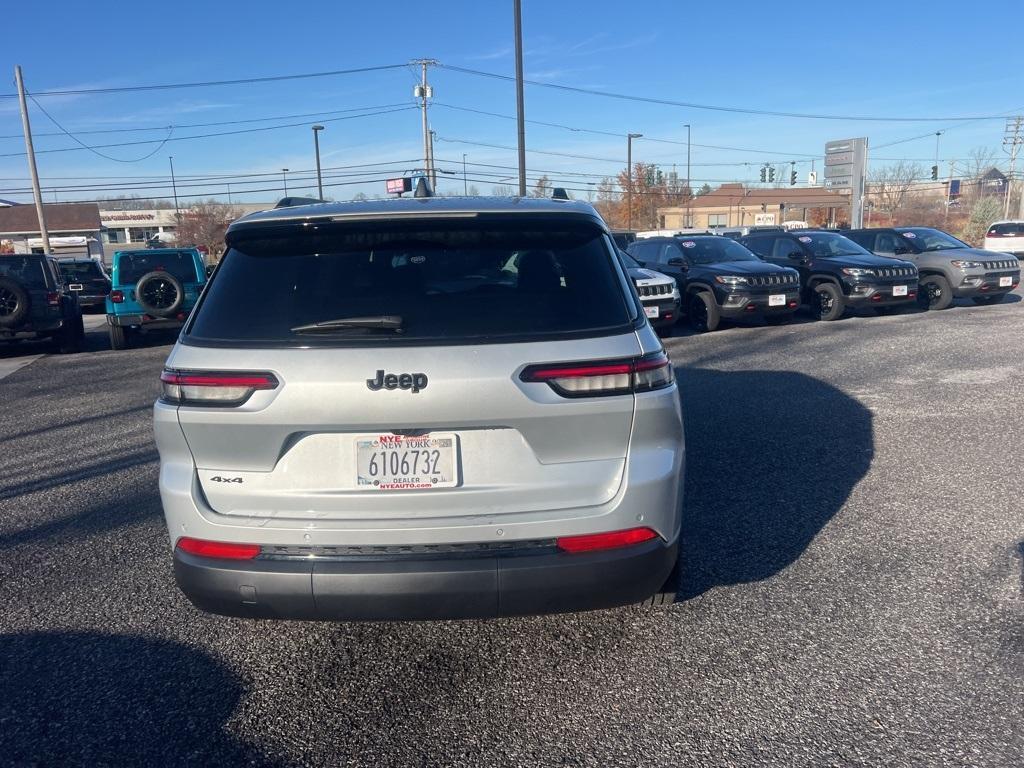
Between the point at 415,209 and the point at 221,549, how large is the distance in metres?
1.40

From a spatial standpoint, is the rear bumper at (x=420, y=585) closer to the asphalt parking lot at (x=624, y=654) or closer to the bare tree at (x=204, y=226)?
the asphalt parking lot at (x=624, y=654)

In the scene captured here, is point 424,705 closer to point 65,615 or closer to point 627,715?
point 627,715

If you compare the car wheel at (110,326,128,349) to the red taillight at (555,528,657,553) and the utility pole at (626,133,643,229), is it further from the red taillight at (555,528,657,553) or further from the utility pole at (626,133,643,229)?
the utility pole at (626,133,643,229)

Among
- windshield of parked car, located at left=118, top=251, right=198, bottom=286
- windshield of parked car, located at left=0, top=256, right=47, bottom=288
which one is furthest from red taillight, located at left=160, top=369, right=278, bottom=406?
windshield of parked car, located at left=118, top=251, right=198, bottom=286

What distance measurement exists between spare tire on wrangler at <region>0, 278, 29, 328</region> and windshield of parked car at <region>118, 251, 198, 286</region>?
175cm

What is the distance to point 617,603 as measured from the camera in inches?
110

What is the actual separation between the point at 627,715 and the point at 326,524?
126 cm

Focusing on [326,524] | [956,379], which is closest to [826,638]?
[326,524]

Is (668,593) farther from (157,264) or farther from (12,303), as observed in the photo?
(157,264)

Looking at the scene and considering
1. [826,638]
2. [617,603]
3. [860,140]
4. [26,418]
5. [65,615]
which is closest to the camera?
[617,603]

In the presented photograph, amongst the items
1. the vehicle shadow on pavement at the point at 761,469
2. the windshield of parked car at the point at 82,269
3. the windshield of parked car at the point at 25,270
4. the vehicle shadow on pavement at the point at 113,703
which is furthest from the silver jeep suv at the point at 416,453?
the windshield of parked car at the point at 82,269

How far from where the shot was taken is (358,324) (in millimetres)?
2645

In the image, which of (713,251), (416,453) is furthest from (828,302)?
(416,453)

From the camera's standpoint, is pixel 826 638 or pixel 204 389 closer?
pixel 204 389
